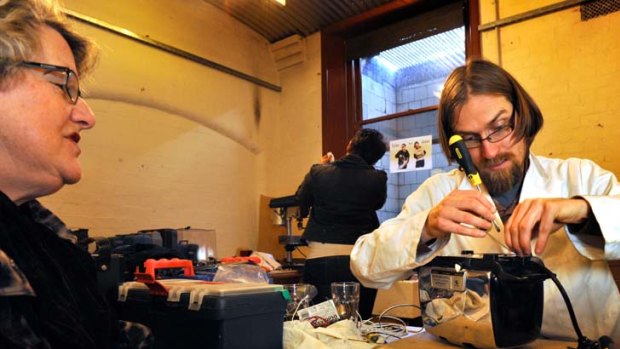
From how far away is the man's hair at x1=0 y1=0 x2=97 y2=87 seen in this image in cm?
76

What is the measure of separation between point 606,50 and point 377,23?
1.63 metres

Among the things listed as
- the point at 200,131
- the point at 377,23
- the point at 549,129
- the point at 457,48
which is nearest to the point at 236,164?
the point at 200,131

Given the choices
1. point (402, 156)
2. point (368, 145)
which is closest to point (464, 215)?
point (368, 145)

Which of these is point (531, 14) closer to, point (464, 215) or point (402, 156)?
point (402, 156)

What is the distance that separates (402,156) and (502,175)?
7.42ft

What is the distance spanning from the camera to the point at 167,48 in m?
3.47

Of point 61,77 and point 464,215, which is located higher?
point 61,77

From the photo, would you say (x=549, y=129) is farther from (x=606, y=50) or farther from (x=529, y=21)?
(x=529, y=21)

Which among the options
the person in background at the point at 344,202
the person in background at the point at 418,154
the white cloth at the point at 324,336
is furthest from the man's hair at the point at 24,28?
the person in background at the point at 418,154

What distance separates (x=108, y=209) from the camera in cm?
307

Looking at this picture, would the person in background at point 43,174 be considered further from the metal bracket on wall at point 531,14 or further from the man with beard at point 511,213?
the metal bracket on wall at point 531,14

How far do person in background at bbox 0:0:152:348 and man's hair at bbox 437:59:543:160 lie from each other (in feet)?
2.87

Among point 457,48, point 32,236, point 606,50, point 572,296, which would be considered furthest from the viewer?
point 457,48

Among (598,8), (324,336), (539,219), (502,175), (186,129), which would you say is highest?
(598,8)
